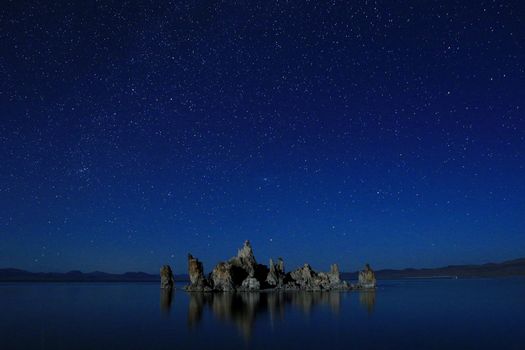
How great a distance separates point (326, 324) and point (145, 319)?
24.2m

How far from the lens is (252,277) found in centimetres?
14900

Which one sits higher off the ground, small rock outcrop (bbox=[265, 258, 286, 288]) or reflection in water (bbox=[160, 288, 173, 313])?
small rock outcrop (bbox=[265, 258, 286, 288])

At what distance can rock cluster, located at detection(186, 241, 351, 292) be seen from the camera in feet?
480

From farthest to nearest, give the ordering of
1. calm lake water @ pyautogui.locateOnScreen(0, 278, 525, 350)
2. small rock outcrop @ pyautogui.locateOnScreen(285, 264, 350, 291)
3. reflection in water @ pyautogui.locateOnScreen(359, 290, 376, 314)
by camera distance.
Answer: small rock outcrop @ pyautogui.locateOnScreen(285, 264, 350, 291), reflection in water @ pyautogui.locateOnScreen(359, 290, 376, 314), calm lake water @ pyautogui.locateOnScreen(0, 278, 525, 350)

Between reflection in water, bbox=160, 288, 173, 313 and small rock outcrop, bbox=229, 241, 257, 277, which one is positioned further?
small rock outcrop, bbox=229, 241, 257, 277

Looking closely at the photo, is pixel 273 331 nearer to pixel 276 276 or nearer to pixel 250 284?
pixel 250 284

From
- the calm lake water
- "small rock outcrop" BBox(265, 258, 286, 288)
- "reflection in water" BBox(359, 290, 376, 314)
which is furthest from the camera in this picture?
"small rock outcrop" BBox(265, 258, 286, 288)

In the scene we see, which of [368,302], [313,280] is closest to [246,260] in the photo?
[313,280]

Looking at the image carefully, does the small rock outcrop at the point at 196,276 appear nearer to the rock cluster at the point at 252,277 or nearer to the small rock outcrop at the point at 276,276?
the rock cluster at the point at 252,277

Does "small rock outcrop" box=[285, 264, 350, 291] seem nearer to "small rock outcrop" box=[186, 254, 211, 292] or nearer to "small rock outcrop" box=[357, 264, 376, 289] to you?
"small rock outcrop" box=[357, 264, 376, 289]

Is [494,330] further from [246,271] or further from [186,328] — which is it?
[246,271]

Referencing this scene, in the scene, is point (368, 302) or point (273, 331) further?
point (368, 302)

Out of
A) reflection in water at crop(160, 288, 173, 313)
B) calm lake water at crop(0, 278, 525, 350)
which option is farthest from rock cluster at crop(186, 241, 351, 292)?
calm lake water at crop(0, 278, 525, 350)

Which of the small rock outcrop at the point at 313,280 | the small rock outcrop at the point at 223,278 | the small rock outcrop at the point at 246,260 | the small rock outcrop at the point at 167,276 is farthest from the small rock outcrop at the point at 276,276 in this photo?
the small rock outcrop at the point at 167,276
